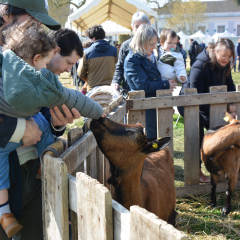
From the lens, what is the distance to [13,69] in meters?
1.46

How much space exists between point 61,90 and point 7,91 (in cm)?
29

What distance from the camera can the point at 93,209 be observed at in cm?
141

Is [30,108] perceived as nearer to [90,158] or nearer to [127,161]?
[127,161]

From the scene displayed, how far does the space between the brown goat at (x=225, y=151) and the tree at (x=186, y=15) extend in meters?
54.9

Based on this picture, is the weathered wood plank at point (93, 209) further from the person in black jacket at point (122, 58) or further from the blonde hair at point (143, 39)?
the person in black jacket at point (122, 58)

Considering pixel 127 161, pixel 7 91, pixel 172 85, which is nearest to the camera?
pixel 7 91

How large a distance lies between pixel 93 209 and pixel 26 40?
3.34 ft

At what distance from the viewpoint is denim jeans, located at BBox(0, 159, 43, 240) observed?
6.34 ft

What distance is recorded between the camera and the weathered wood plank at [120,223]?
1237 mm

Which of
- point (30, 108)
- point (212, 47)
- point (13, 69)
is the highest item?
point (212, 47)

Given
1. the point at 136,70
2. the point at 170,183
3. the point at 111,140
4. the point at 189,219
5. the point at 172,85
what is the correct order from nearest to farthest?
the point at 111,140, the point at 170,183, the point at 189,219, the point at 136,70, the point at 172,85

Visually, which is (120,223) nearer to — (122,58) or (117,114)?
(117,114)

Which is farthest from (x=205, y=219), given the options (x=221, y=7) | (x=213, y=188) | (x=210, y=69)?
(x=221, y=7)

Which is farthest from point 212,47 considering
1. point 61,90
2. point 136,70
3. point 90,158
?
point 61,90
